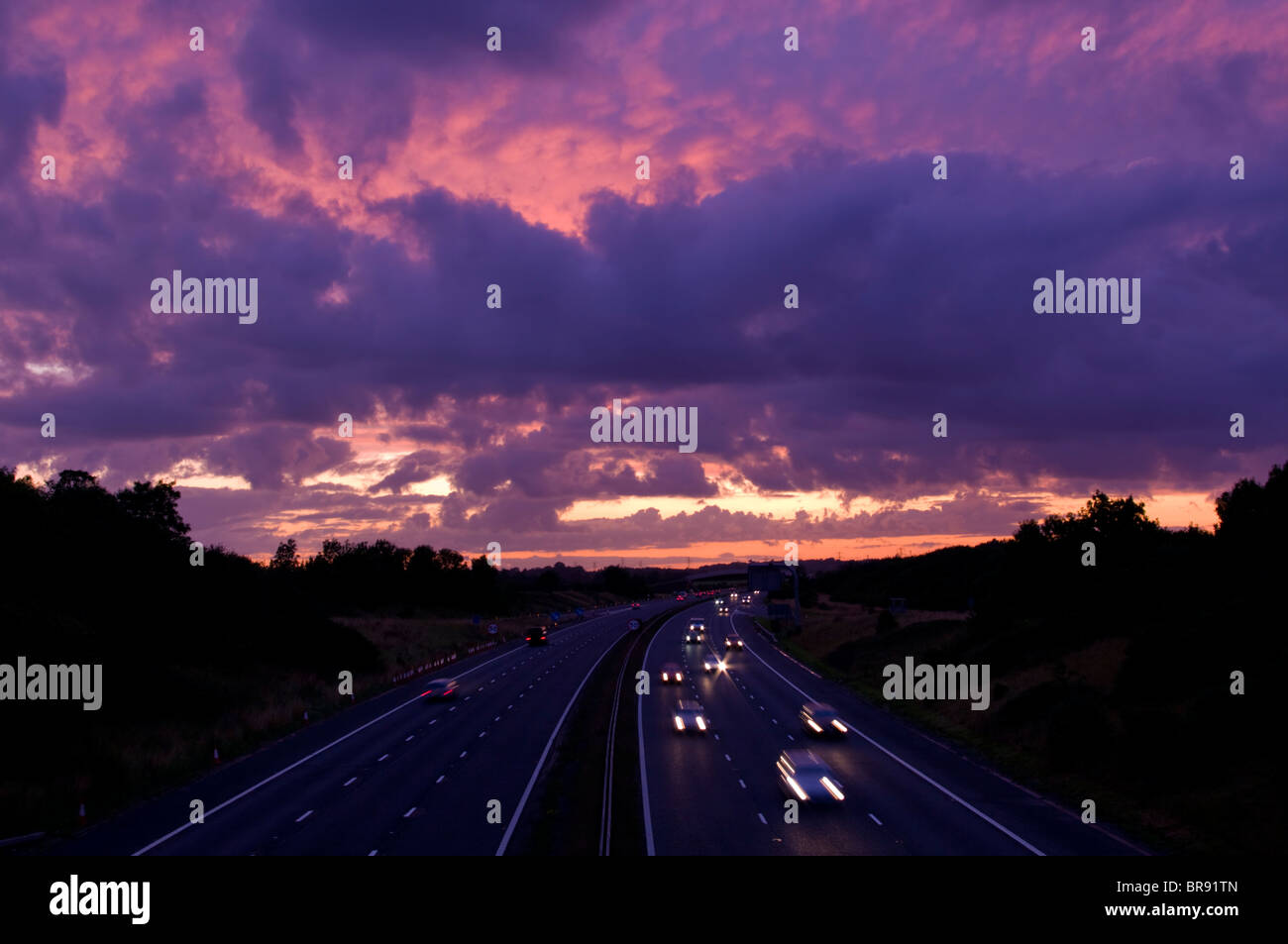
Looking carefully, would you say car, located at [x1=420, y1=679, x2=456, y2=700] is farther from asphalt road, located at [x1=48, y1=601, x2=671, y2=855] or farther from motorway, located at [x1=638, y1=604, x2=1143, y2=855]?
motorway, located at [x1=638, y1=604, x2=1143, y2=855]

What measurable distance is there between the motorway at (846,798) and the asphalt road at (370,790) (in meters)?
4.96

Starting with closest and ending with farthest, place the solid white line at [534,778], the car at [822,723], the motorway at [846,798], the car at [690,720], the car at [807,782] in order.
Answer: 1. the motorway at [846,798]
2. the solid white line at [534,778]
3. the car at [807,782]
4. the car at [822,723]
5. the car at [690,720]

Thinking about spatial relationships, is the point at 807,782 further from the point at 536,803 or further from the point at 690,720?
the point at 690,720

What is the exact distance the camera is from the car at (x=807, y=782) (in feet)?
85.7

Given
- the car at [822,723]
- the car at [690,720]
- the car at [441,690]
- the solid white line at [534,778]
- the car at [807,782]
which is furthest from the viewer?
the car at [441,690]

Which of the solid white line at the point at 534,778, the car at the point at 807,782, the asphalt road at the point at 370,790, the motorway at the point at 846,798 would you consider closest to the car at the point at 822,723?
the motorway at the point at 846,798

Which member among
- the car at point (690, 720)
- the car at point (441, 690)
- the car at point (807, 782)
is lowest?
the car at point (441, 690)

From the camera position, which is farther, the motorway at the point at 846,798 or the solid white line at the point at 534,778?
the solid white line at the point at 534,778

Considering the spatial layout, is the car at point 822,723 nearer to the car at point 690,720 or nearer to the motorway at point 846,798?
the motorway at point 846,798

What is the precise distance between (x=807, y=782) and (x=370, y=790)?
1365 centimetres

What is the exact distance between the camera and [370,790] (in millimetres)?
28078

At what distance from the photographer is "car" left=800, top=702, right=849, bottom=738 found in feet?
131
